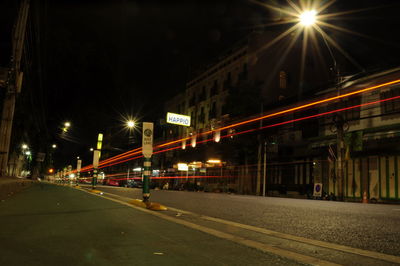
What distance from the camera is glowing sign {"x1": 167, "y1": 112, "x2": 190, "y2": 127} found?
42481 millimetres

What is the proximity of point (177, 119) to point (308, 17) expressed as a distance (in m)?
33.2

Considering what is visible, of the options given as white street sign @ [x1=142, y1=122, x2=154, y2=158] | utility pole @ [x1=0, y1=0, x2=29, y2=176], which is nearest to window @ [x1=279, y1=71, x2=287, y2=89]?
white street sign @ [x1=142, y1=122, x2=154, y2=158]

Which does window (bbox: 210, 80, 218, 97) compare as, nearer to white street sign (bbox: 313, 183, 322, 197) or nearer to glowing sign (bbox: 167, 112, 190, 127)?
glowing sign (bbox: 167, 112, 190, 127)

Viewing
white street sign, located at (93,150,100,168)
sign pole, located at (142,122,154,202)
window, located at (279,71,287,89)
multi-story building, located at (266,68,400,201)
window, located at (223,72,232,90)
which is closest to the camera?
sign pole, located at (142,122,154,202)

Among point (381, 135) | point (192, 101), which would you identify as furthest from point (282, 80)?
point (381, 135)

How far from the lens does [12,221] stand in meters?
6.24

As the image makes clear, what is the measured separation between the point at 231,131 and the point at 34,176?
86.1 feet

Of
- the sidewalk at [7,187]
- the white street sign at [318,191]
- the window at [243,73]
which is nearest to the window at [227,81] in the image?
the window at [243,73]

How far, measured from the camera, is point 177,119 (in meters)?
46.3

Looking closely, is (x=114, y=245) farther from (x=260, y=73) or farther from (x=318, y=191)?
(x=260, y=73)

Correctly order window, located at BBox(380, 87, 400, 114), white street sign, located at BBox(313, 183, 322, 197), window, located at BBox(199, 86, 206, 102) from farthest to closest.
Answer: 1. window, located at BBox(199, 86, 206, 102)
2. white street sign, located at BBox(313, 183, 322, 197)
3. window, located at BBox(380, 87, 400, 114)

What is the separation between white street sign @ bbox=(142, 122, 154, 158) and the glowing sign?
29111 millimetres

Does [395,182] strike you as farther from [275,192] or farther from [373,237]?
[373,237]

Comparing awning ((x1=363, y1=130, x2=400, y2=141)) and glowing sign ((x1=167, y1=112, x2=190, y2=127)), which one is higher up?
glowing sign ((x1=167, y1=112, x2=190, y2=127))
